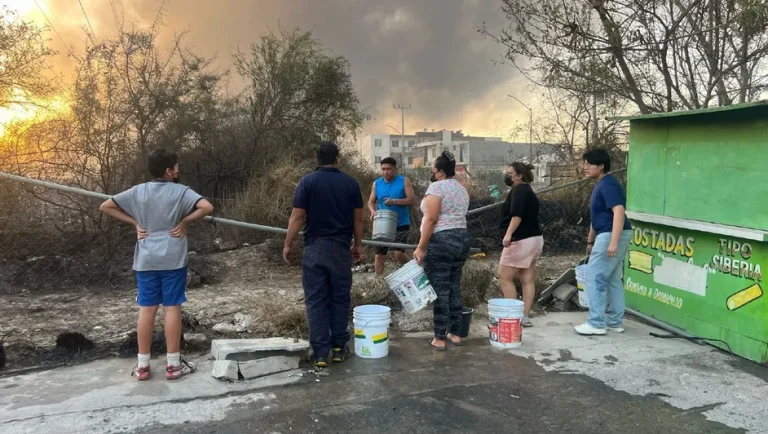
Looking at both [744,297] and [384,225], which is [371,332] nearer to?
[384,225]

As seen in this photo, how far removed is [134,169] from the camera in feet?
26.2

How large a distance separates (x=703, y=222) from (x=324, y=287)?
11.4 feet

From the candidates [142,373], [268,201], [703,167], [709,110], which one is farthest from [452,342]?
[268,201]

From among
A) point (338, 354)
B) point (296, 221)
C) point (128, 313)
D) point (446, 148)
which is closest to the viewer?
point (296, 221)

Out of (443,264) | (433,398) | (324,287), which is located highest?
(443,264)

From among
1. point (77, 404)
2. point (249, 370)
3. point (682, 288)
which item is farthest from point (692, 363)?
point (77, 404)

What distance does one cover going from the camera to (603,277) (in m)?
5.08

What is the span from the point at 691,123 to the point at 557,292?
2.32 metres

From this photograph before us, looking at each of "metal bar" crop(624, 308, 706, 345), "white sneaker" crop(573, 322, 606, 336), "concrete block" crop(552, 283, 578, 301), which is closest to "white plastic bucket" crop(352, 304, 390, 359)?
"white sneaker" crop(573, 322, 606, 336)

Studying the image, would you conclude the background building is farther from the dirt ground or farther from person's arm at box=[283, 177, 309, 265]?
person's arm at box=[283, 177, 309, 265]

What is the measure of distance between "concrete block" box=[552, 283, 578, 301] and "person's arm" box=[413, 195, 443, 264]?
94.6 inches

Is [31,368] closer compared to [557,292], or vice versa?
[31,368]

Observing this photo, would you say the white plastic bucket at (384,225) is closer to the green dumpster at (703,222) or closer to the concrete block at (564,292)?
the concrete block at (564,292)

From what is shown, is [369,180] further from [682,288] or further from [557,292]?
[682,288]
